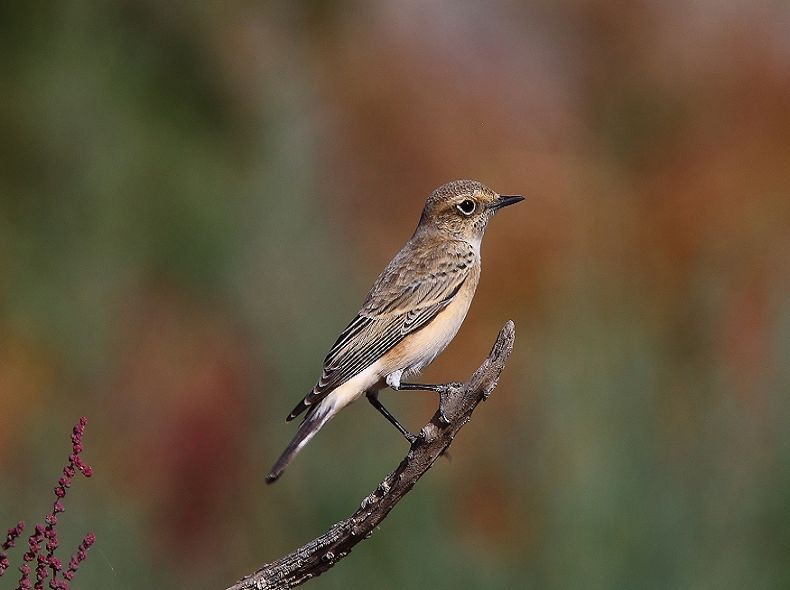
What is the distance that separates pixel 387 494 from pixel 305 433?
1.00 m

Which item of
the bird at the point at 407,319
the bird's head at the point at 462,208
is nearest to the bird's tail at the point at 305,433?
the bird at the point at 407,319

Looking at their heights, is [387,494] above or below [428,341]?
below

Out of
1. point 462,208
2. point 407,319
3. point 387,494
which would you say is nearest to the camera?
point 387,494

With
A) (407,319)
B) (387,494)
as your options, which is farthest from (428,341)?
(387,494)

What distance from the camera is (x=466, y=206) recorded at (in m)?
5.16

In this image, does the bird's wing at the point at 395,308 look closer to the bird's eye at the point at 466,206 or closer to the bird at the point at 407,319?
the bird at the point at 407,319

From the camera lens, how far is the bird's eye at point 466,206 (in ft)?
16.9

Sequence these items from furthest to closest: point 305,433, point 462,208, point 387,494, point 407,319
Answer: point 462,208 < point 407,319 < point 305,433 < point 387,494

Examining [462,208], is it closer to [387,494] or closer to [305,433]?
[305,433]

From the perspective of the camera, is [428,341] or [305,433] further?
[428,341]

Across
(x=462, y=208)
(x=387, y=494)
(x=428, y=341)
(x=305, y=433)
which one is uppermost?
(x=462, y=208)

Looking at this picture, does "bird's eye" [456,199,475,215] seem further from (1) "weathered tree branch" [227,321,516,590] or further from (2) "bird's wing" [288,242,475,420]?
(1) "weathered tree branch" [227,321,516,590]

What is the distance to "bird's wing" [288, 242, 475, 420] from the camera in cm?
444

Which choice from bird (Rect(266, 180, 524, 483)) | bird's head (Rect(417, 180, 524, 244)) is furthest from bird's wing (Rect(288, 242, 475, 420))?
bird's head (Rect(417, 180, 524, 244))
